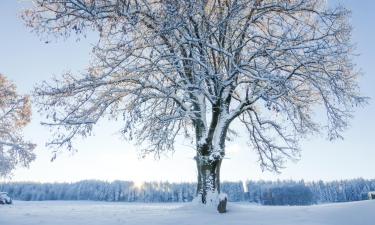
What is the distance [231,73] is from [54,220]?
A: 6590mm

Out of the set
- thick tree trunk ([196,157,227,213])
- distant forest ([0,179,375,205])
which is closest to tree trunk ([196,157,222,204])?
thick tree trunk ([196,157,227,213])

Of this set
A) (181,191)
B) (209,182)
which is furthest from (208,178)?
(181,191)

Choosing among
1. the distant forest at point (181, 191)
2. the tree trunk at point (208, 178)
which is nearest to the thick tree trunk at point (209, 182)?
the tree trunk at point (208, 178)

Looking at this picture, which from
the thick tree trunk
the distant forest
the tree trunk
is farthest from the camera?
the distant forest

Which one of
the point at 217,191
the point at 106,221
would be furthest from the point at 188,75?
the point at 106,221

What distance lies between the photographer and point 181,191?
123 m

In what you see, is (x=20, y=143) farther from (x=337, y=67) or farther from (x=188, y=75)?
(x=337, y=67)

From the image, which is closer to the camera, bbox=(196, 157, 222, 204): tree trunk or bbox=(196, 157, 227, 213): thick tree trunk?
bbox=(196, 157, 227, 213): thick tree trunk

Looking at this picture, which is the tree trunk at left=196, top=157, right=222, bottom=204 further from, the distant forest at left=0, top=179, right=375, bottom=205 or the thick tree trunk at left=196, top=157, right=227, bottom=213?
the distant forest at left=0, top=179, right=375, bottom=205

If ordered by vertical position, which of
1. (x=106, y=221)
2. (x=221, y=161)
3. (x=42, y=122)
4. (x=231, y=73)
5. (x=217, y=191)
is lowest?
(x=106, y=221)

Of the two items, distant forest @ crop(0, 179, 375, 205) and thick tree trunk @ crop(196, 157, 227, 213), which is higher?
distant forest @ crop(0, 179, 375, 205)

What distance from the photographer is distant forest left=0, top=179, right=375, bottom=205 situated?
4630 inches

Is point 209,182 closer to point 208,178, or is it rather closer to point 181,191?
point 208,178

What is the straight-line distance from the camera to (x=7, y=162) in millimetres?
29656
